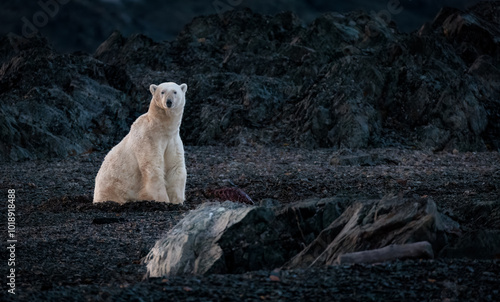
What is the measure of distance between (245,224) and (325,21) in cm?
4571

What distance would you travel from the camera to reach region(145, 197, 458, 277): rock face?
6.00 m

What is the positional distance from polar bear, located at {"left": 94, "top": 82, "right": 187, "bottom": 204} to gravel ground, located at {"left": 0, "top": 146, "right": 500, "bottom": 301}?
455 millimetres

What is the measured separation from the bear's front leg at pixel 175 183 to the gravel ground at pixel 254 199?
2.16 ft

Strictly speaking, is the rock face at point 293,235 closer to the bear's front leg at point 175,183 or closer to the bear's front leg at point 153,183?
the bear's front leg at point 153,183

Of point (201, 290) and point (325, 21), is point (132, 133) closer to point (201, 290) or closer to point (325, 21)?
point (201, 290)

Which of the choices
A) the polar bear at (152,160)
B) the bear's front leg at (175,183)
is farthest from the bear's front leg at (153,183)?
the bear's front leg at (175,183)

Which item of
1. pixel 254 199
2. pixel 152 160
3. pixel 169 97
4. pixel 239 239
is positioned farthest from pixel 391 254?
pixel 254 199

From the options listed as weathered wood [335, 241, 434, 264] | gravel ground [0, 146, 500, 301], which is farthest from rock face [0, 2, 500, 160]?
weathered wood [335, 241, 434, 264]

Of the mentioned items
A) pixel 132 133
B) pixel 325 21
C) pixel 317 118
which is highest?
pixel 325 21

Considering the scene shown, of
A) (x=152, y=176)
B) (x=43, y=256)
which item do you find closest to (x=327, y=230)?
(x=43, y=256)

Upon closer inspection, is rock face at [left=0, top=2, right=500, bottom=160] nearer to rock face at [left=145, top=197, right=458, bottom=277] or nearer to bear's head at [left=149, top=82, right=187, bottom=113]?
bear's head at [left=149, top=82, right=187, bottom=113]

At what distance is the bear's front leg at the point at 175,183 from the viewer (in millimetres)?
11750

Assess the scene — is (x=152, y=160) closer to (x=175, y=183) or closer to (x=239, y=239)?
(x=175, y=183)

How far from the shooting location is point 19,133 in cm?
2392
